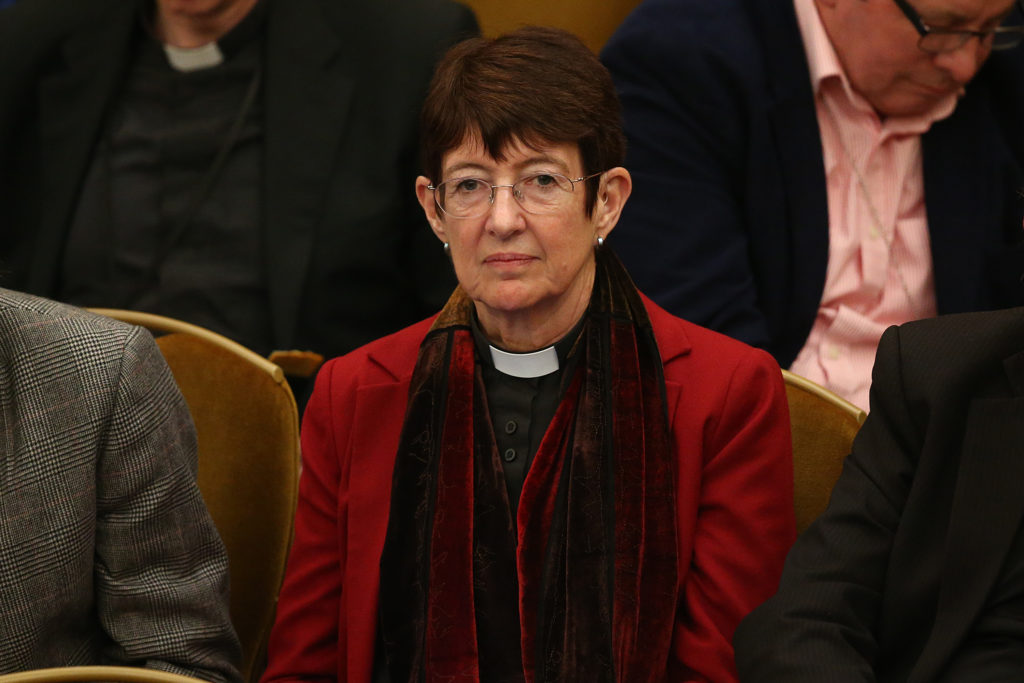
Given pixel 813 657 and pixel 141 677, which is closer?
pixel 141 677

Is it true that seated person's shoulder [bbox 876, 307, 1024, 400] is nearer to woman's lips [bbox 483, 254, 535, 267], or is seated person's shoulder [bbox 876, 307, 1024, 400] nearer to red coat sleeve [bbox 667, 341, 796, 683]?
red coat sleeve [bbox 667, 341, 796, 683]

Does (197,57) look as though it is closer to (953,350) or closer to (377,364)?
(377,364)

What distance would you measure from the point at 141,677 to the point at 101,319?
1.79ft

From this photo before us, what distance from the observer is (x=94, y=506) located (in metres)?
1.69

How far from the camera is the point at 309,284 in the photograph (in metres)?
2.62

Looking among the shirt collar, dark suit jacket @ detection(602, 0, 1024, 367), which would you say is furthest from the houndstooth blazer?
the shirt collar

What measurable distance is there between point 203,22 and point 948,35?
59.0 inches

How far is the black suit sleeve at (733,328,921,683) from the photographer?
157cm

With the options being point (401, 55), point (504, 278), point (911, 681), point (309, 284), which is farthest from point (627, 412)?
point (401, 55)

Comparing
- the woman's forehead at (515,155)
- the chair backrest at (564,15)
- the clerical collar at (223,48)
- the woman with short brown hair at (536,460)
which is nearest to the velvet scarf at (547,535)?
the woman with short brown hair at (536,460)

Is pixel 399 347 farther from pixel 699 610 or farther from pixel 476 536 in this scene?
pixel 699 610

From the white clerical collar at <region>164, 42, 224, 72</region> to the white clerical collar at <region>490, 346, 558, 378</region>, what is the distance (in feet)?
4.10

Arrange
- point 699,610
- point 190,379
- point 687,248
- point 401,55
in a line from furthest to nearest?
point 401,55 < point 687,248 < point 190,379 < point 699,610

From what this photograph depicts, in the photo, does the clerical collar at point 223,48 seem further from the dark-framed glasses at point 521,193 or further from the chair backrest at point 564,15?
the dark-framed glasses at point 521,193
